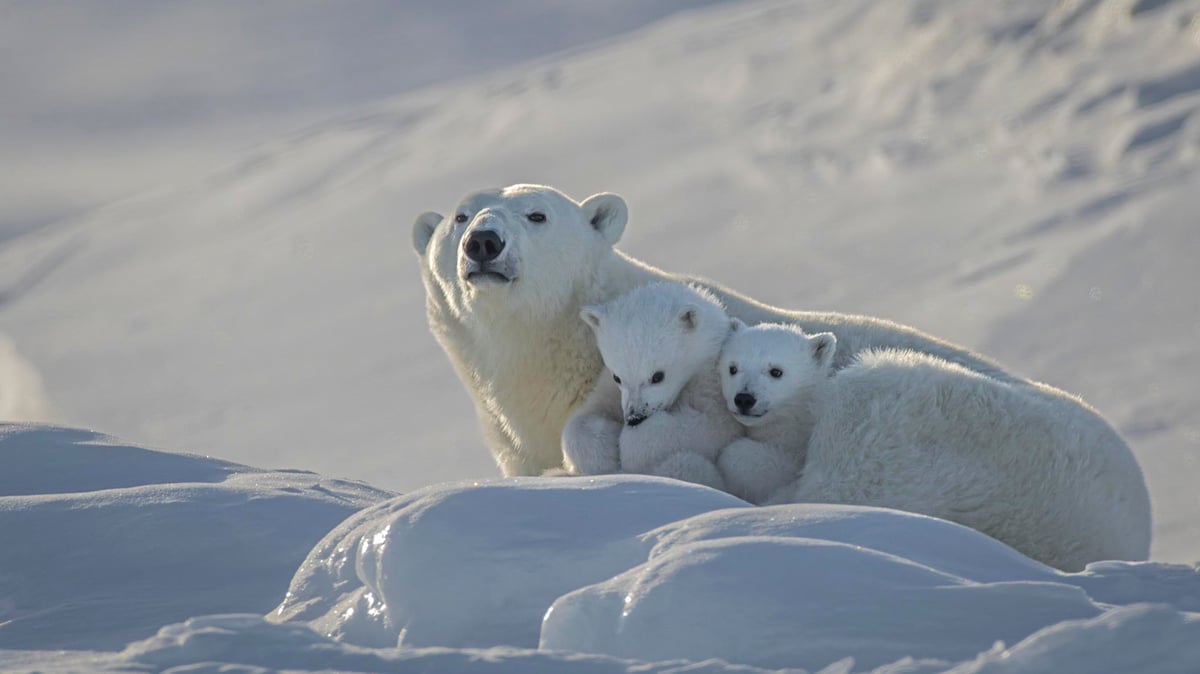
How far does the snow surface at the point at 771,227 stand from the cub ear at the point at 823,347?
17.6 m

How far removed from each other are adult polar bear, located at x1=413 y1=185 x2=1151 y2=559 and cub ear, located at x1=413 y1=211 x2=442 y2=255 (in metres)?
0.11

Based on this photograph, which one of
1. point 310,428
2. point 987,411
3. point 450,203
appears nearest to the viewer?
point 987,411

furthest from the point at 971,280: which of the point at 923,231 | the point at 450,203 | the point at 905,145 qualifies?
the point at 450,203

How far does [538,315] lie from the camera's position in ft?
16.7

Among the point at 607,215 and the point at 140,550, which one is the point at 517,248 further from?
the point at 140,550

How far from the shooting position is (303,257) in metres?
46.8

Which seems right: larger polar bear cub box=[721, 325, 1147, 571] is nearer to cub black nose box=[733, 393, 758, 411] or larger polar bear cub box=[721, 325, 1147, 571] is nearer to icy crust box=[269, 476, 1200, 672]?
cub black nose box=[733, 393, 758, 411]

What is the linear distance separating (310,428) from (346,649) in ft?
117

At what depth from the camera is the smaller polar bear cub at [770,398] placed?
4.32 metres

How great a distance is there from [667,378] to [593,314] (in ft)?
1.24

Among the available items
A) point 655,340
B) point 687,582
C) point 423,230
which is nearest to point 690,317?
point 655,340

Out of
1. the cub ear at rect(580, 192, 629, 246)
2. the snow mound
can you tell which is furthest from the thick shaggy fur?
the snow mound

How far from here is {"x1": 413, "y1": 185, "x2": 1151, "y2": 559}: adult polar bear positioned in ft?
16.1

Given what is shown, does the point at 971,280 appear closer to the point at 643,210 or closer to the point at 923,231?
the point at 923,231
